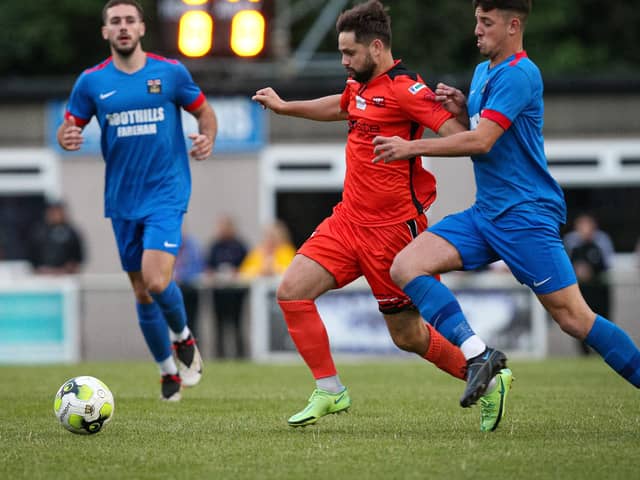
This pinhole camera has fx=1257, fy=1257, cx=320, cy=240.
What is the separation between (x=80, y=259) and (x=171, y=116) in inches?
368

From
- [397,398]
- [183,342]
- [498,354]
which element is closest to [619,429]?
[498,354]

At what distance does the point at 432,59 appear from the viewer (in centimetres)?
2973

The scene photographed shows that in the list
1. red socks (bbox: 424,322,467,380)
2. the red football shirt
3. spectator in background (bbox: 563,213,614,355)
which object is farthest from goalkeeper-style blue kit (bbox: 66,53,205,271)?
spectator in background (bbox: 563,213,614,355)

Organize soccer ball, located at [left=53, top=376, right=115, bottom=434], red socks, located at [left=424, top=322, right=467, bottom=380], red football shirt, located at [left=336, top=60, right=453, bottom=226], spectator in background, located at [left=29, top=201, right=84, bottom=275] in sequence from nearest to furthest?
soccer ball, located at [left=53, top=376, right=115, bottom=434], red football shirt, located at [left=336, top=60, right=453, bottom=226], red socks, located at [left=424, top=322, right=467, bottom=380], spectator in background, located at [left=29, top=201, right=84, bottom=275]

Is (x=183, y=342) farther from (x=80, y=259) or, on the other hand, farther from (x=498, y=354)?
(x=80, y=259)

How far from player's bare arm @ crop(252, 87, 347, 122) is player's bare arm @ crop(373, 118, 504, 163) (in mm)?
1165

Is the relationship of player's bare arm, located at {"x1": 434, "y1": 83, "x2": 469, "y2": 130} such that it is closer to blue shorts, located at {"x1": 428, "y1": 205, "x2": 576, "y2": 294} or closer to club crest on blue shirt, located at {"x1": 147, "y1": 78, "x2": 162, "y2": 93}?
blue shorts, located at {"x1": 428, "y1": 205, "x2": 576, "y2": 294}

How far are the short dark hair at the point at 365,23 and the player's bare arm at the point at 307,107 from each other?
0.62m

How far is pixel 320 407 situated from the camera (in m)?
7.48

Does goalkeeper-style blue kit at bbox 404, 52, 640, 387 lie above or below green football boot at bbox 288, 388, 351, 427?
above

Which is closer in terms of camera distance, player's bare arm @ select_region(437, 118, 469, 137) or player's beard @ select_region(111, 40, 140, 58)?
player's bare arm @ select_region(437, 118, 469, 137)

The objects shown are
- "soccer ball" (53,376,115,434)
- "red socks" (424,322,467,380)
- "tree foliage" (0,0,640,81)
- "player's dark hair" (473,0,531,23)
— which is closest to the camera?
"player's dark hair" (473,0,531,23)

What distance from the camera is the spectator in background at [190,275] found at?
16812mm

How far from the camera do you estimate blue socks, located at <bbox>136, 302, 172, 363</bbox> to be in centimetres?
918
